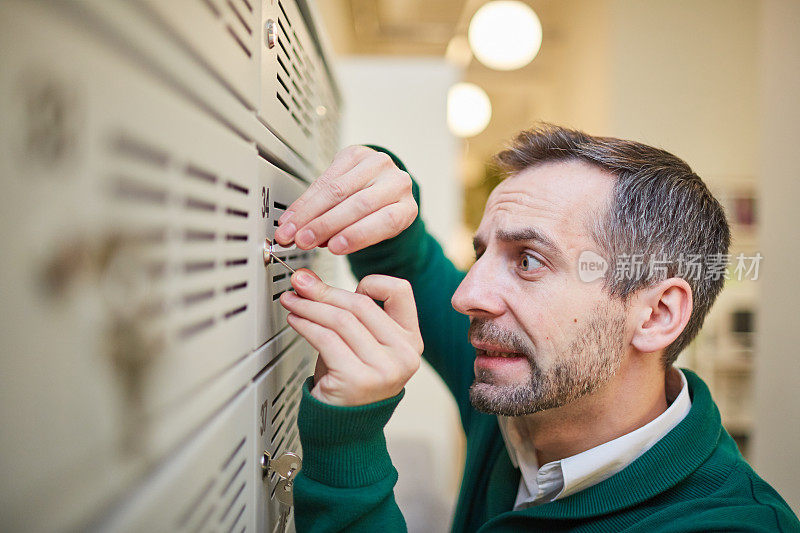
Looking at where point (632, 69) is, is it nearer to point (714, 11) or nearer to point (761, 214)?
point (714, 11)

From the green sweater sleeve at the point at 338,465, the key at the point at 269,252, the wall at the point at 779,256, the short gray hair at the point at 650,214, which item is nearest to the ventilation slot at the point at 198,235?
the key at the point at 269,252

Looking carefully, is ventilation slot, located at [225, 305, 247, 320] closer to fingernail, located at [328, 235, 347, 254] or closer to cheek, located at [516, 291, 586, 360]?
fingernail, located at [328, 235, 347, 254]

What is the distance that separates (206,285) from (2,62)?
228 mm

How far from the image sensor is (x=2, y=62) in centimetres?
21

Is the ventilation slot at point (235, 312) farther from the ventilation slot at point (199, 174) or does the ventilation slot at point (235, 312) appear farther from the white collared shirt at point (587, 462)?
the white collared shirt at point (587, 462)

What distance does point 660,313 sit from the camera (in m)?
0.96

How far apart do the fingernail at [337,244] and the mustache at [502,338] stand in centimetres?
36

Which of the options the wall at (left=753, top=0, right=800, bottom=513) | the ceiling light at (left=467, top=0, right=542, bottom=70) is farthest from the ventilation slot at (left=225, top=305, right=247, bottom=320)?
the ceiling light at (left=467, top=0, right=542, bottom=70)

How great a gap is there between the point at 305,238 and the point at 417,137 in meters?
1.54

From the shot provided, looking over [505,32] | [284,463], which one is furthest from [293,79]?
[505,32]

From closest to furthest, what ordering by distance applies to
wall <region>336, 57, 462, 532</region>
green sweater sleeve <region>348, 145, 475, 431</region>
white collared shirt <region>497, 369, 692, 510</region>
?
white collared shirt <region>497, 369, 692, 510</region> < green sweater sleeve <region>348, 145, 475, 431</region> < wall <region>336, 57, 462, 532</region>

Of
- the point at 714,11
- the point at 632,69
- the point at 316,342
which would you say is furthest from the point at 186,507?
the point at 714,11

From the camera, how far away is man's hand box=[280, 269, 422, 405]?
2.00 feet

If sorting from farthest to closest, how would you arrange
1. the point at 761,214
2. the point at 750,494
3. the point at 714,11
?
the point at 714,11, the point at 761,214, the point at 750,494
